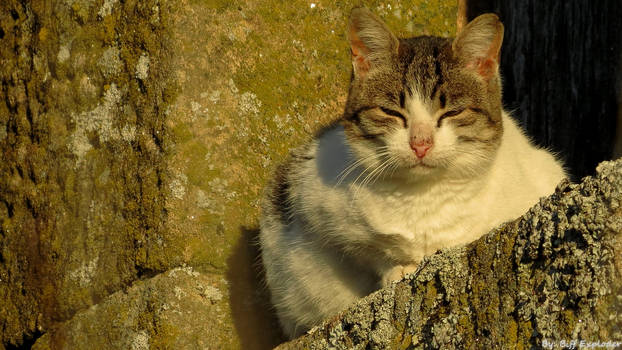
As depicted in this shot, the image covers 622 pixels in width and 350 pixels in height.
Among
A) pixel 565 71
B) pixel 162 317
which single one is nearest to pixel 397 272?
pixel 162 317

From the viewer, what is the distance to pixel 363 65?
3393mm

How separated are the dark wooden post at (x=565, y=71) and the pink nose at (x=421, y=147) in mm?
1495

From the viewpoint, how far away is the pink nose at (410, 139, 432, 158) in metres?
2.97

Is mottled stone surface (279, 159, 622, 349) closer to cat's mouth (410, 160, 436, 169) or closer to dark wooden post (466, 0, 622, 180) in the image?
cat's mouth (410, 160, 436, 169)

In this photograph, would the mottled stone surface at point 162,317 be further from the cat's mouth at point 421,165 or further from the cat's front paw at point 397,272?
the cat's mouth at point 421,165

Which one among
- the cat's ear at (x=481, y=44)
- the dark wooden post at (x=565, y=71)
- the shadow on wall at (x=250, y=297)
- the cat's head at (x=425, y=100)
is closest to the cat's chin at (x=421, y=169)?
the cat's head at (x=425, y=100)

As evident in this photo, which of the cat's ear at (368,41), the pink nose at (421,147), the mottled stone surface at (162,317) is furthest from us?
the mottled stone surface at (162,317)

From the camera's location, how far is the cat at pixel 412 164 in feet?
10.2

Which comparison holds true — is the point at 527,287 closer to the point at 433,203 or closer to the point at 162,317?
the point at 433,203

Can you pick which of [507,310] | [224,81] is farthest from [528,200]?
A: [224,81]

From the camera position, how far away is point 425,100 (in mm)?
3109

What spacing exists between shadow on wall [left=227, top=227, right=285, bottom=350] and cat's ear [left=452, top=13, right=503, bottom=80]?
4.78 feet

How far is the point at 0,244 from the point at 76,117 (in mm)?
903

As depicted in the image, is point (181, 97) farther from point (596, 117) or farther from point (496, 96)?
point (596, 117)
